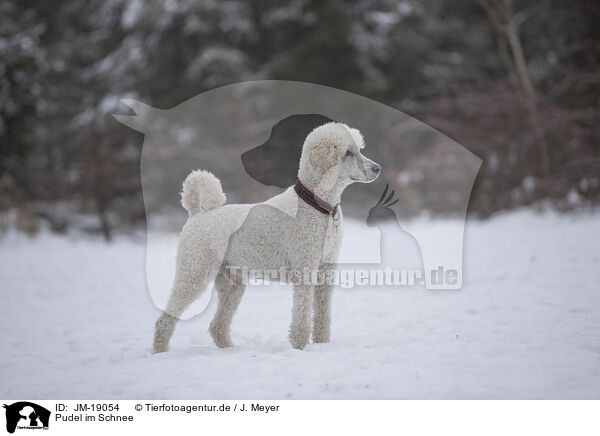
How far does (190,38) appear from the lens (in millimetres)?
12703

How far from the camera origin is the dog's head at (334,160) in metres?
2.71

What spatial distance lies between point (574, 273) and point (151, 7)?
12943mm

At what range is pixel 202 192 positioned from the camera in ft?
9.82

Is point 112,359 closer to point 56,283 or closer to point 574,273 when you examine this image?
point 56,283

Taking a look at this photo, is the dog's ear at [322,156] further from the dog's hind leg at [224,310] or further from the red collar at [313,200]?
the dog's hind leg at [224,310]

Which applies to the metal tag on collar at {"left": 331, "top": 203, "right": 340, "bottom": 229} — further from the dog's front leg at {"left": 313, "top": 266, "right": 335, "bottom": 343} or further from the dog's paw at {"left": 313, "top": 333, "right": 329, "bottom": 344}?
the dog's paw at {"left": 313, "top": 333, "right": 329, "bottom": 344}

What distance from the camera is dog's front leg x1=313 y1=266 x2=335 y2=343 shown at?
2965mm

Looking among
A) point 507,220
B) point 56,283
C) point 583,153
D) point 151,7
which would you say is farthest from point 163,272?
point 151,7

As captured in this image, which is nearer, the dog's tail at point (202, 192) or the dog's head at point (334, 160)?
the dog's head at point (334, 160)

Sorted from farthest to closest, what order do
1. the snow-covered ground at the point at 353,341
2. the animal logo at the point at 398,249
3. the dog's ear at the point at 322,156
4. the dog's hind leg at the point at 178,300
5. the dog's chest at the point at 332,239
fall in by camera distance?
the animal logo at the point at 398,249
the dog's hind leg at the point at 178,300
the dog's chest at the point at 332,239
the dog's ear at the point at 322,156
the snow-covered ground at the point at 353,341

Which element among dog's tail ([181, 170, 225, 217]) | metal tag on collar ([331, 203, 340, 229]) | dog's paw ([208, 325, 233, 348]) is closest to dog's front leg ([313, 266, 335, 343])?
metal tag on collar ([331, 203, 340, 229])
